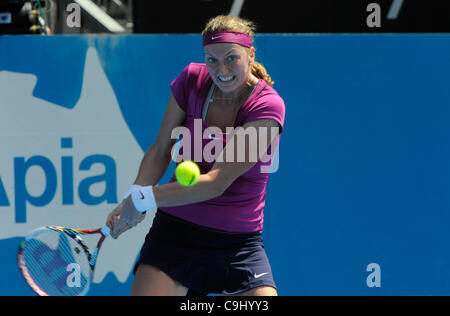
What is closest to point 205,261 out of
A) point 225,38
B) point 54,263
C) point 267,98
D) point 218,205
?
point 218,205

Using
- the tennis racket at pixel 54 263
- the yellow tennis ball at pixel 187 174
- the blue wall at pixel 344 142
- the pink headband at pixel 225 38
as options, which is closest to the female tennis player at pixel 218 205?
the pink headband at pixel 225 38

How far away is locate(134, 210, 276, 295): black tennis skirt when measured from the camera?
242 centimetres

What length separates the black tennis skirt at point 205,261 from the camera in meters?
2.42

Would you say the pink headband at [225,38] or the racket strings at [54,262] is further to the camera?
the racket strings at [54,262]

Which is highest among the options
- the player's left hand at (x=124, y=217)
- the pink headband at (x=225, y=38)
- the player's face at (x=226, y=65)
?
the pink headband at (x=225, y=38)

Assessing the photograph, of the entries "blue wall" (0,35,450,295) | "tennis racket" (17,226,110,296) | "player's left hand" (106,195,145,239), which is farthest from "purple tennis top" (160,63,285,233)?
"blue wall" (0,35,450,295)

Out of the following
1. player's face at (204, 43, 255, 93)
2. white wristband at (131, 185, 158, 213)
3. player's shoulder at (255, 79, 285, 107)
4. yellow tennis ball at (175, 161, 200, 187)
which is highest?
player's face at (204, 43, 255, 93)

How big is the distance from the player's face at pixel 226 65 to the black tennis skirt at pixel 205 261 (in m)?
0.57

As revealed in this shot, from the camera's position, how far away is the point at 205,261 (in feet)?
7.98

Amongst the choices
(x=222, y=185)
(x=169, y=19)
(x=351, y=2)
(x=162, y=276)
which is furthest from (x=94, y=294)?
(x=351, y=2)

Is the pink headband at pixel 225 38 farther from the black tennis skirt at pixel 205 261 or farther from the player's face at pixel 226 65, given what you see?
the black tennis skirt at pixel 205 261

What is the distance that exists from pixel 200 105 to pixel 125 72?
5.44 ft

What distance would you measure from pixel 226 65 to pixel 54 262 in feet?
4.58

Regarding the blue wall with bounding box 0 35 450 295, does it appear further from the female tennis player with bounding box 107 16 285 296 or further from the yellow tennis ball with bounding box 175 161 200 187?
the yellow tennis ball with bounding box 175 161 200 187
